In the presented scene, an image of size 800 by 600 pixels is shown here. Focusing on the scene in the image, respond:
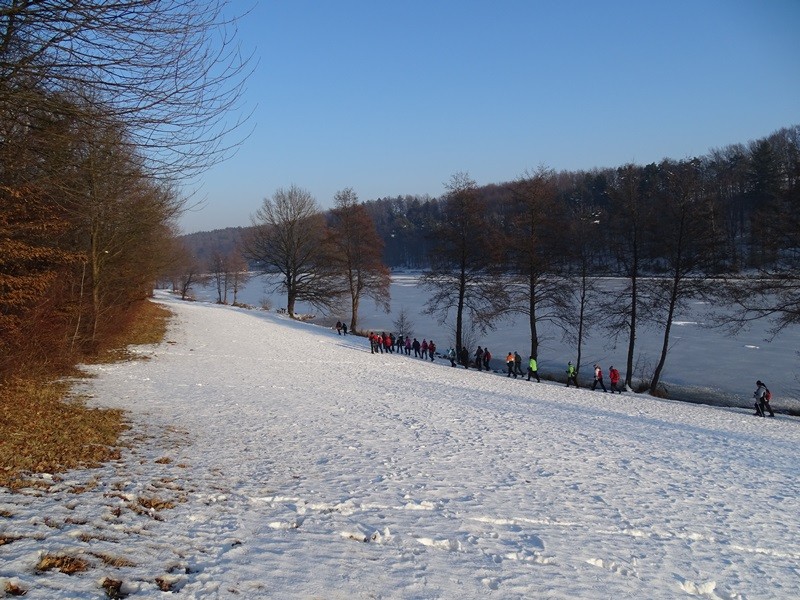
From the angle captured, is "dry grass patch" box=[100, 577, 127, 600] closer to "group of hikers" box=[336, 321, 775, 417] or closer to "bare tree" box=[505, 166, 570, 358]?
"group of hikers" box=[336, 321, 775, 417]

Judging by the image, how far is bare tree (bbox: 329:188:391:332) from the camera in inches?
1321

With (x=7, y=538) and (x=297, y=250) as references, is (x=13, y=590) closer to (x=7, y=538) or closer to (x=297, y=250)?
(x=7, y=538)

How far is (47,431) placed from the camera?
24.1 ft

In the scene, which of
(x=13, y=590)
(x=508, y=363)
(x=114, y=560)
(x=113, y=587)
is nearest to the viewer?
(x=13, y=590)

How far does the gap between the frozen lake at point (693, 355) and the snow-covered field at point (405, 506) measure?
8342 mm

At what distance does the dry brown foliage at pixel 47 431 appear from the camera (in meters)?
5.90

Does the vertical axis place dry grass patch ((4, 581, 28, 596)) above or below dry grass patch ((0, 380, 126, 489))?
above

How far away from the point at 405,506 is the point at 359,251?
28.4 m

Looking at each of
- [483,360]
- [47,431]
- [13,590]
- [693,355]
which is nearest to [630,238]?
[483,360]

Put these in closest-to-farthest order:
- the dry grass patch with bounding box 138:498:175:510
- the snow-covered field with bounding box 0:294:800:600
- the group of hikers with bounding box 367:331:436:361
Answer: the snow-covered field with bounding box 0:294:800:600 < the dry grass patch with bounding box 138:498:175:510 < the group of hikers with bounding box 367:331:436:361

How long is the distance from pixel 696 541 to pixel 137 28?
26.3 feet

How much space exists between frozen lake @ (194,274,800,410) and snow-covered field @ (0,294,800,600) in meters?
8.34

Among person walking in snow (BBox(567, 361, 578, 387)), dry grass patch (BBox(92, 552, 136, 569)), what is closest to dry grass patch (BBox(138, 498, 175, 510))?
dry grass patch (BBox(92, 552, 136, 569))

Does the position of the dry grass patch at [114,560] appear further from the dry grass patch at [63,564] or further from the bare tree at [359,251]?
the bare tree at [359,251]
